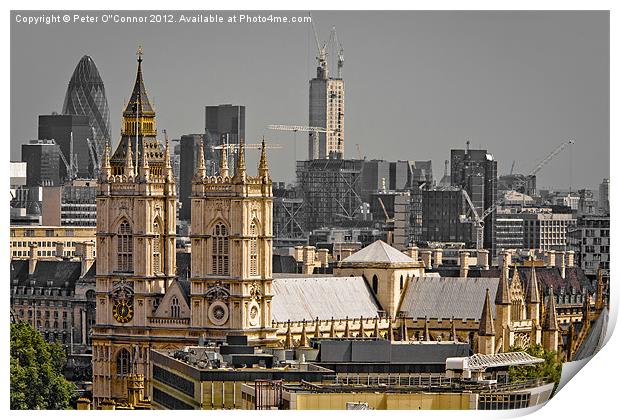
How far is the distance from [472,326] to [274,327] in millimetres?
15194

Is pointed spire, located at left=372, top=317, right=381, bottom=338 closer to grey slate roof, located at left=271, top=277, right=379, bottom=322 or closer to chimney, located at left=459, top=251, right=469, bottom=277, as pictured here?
grey slate roof, located at left=271, top=277, right=379, bottom=322

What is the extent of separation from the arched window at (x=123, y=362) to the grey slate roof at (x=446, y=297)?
57.3 ft

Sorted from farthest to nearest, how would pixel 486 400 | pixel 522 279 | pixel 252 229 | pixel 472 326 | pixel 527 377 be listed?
1. pixel 522 279
2. pixel 472 326
3. pixel 252 229
4. pixel 527 377
5. pixel 486 400

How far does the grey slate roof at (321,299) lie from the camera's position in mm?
157375

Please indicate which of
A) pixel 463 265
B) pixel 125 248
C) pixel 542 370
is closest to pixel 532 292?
Answer: pixel 125 248

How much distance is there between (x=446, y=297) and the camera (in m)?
168

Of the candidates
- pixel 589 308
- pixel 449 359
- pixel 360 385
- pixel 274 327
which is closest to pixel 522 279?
pixel 589 308

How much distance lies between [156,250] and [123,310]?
300cm

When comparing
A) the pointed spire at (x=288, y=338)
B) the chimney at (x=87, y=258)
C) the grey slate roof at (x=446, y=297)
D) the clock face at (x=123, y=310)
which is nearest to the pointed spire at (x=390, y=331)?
the grey slate roof at (x=446, y=297)

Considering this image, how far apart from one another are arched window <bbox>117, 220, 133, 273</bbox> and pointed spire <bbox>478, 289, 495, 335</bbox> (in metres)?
15.5

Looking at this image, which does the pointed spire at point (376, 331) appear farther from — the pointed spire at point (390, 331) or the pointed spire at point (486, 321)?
the pointed spire at point (486, 321)

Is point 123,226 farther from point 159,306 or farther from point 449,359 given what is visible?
point 449,359

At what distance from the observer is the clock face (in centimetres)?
15650
